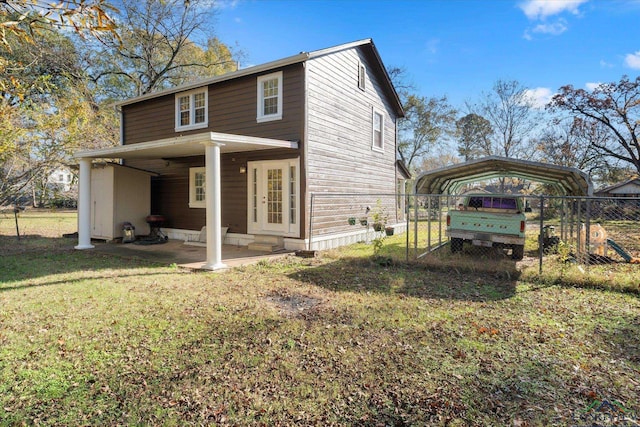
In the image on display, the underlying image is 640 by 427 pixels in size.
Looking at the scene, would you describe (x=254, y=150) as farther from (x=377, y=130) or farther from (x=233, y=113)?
→ (x=377, y=130)

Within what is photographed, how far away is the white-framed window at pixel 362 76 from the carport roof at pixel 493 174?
A: 4806 mm

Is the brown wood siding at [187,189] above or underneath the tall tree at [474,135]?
underneath

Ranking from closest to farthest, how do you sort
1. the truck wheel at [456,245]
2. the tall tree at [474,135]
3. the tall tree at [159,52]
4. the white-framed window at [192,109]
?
Result: the truck wheel at [456,245], the white-framed window at [192,109], the tall tree at [159,52], the tall tree at [474,135]

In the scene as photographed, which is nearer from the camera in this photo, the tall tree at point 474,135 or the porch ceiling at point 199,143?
the porch ceiling at point 199,143

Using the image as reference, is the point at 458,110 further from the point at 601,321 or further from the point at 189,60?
the point at 601,321

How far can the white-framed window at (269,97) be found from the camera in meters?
9.96

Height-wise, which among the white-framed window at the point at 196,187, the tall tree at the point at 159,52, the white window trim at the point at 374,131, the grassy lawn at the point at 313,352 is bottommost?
the grassy lawn at the point at 313,352

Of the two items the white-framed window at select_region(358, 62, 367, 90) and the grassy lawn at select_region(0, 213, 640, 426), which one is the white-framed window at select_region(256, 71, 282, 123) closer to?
the white-framed window at select_region(358, 62, 367, 90)

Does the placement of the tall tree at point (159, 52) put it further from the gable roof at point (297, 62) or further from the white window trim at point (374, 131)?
the white window trim at point (374, 131)

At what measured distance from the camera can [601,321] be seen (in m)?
4.53

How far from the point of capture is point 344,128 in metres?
11.5

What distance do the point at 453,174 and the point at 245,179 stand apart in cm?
613


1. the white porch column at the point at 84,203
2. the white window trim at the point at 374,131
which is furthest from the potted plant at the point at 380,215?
the white porch column at the point at 84,203

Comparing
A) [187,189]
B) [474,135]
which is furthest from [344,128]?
[474,135]
